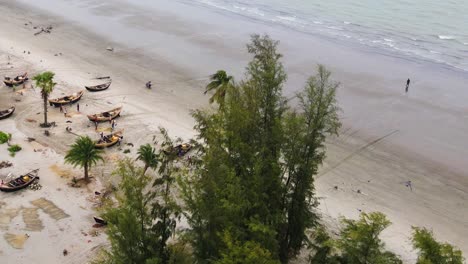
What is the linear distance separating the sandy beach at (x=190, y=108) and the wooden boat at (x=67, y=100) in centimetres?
91

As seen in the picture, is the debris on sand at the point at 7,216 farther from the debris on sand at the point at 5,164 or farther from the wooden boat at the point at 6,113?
the wooden boat at the point at 6,113

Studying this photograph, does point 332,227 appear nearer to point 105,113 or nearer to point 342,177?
point 342,177

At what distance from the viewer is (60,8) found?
89938 millimetres

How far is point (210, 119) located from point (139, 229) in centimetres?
932

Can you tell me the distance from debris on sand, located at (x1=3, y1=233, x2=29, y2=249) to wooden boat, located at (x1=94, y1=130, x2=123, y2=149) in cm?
1275

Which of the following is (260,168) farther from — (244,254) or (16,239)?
(16,239)

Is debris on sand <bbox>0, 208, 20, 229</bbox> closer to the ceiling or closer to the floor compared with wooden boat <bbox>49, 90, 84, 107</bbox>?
closer to the floor

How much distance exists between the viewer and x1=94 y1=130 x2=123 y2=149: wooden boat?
45.3 meters

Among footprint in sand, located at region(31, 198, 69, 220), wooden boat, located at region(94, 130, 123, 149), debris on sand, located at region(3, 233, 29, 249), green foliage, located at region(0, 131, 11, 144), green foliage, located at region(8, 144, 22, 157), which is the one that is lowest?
debris on sand, located at region(3, 233, 29, 249)

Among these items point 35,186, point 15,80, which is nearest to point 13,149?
point 35,186

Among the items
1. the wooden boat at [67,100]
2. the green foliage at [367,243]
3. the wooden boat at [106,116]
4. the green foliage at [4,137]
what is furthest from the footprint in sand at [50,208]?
the green foliage at [367,243]

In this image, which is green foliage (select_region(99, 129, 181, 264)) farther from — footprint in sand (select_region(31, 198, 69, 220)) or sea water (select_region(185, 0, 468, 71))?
sea water (select_region(185, 0, 468, 71))

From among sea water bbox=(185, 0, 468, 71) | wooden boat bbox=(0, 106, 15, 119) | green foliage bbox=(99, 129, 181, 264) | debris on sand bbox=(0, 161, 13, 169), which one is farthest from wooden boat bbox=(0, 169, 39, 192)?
sea water bbox=(185, 0, 468, 71)

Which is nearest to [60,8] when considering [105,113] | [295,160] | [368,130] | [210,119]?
[105,113]
